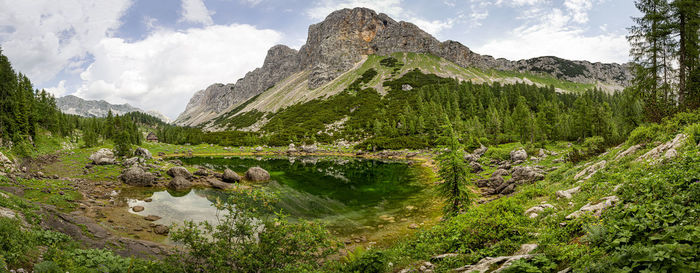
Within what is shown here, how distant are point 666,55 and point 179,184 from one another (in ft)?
181

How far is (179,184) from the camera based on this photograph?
3406 centimetres

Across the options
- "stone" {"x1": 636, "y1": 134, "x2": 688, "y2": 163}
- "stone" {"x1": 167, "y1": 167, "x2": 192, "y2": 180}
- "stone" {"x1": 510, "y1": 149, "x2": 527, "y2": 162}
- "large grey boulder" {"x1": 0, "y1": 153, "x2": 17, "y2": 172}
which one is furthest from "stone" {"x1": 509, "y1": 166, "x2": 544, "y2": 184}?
"large grey boulder" {"x1": 0, "y1": 153, "x2": 17, "y2": 172}

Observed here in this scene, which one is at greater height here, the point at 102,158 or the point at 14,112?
the point at 14,112

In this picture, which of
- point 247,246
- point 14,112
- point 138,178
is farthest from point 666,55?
point 14,112

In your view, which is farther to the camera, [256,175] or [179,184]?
[256,175]

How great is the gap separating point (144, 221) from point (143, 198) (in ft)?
28.4

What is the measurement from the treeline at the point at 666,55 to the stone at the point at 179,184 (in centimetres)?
4769

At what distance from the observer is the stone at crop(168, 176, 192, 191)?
111ft

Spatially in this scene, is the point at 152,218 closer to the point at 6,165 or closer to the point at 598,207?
the point at 6,165

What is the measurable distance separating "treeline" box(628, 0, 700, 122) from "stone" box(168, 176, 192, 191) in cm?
4769

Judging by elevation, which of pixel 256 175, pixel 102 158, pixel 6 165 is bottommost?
pixel 256 175

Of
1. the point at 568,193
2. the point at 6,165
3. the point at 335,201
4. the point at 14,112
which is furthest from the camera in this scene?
the point at 14,112

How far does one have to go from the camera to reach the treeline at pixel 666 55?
79.9 ft

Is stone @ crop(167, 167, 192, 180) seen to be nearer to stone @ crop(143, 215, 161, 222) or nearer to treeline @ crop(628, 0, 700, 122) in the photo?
stone @ crop(143, 215, 161, 222)
